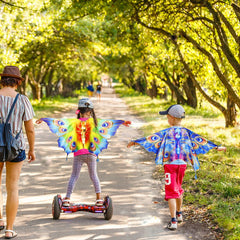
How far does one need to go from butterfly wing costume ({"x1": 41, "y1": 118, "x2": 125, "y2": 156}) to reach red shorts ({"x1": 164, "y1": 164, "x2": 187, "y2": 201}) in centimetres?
107

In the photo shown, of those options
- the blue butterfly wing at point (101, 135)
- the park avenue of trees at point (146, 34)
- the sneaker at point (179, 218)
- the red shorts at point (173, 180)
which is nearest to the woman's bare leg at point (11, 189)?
the blue butterfly wing at point (101, 135)

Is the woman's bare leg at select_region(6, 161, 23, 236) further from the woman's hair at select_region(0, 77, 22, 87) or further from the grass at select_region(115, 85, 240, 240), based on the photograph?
the grass at select_region(115, 85, 240, 240)

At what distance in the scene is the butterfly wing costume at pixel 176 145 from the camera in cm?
569

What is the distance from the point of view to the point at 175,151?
5.68 meters

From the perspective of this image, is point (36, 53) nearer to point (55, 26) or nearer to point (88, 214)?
point (55, 26)

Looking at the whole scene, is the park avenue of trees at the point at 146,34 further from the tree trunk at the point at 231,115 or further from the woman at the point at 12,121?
the woman at the point at 12,121

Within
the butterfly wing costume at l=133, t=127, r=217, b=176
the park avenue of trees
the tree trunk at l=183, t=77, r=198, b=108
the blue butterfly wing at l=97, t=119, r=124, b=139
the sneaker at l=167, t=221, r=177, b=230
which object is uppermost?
the park avenue of trees

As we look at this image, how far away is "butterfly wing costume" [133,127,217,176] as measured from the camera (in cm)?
569

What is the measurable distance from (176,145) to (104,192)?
2252 millimetres

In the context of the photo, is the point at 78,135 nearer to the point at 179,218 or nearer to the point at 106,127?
the point at 106,127

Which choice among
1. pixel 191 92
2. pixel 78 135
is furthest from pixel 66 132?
pixel 191 92

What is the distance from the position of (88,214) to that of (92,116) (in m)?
1.48

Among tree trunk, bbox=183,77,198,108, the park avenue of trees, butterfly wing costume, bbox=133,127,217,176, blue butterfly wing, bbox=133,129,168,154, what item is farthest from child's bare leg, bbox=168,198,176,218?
tree trunk, bbox=183,77,198,108

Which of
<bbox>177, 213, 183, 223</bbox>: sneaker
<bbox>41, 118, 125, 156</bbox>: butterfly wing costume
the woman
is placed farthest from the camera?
<bbox>41, 118, 125, 156</bbox>: butterfly wing costume
